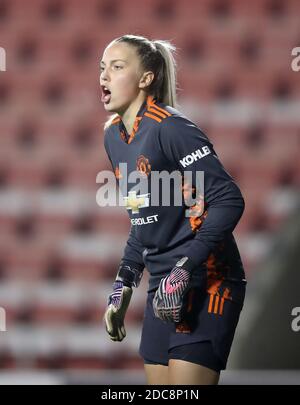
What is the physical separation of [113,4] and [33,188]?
60cm

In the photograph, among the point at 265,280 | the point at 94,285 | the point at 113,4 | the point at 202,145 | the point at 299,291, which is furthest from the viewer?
the point at 113,4

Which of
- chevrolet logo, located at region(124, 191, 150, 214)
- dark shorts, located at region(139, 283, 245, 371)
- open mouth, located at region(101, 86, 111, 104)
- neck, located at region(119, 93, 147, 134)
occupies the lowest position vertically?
dark shorts, located at region(139, 283, 245, 371)

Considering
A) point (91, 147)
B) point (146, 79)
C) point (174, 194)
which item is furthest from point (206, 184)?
point (91, 147)

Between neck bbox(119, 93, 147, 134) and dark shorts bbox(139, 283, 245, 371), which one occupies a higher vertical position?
neck bbox(119, 93, 147, 134)

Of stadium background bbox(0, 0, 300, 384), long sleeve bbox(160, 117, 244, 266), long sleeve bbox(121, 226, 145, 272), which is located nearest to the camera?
long sleeve bbox(160, 117, 244, 266)

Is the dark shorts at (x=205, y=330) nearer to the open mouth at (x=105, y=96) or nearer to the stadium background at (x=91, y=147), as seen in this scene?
the open mouth at (x=105, y=96)

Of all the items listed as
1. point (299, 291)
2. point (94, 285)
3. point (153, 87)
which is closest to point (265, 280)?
point (299, 291)

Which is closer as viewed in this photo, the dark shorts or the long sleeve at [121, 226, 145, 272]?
the dark shorts

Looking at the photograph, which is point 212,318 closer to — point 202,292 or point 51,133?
point 202,292

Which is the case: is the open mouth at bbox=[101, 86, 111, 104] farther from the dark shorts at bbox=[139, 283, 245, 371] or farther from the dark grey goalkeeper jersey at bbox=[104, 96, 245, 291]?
the dark shorts at bbox=[139, 283, 245, 371]

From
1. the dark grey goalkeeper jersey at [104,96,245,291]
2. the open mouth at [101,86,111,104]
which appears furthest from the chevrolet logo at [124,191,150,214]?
the open mouth at [101,86,111,104]

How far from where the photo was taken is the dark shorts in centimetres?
100

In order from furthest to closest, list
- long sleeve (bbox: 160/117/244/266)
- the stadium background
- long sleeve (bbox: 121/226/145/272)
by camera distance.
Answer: the stadium background < long sleeve (bbox: 121/226/145/272) < long sleeve (bbox: 160/117/244/266)

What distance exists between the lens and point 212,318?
1.01 metres
